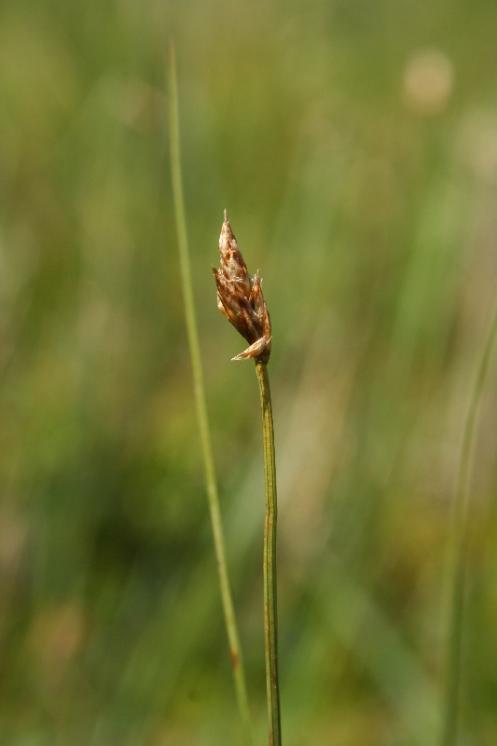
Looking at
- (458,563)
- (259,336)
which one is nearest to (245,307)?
(259,336)

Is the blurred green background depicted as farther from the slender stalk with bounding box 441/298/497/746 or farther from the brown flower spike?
the brown flower spike

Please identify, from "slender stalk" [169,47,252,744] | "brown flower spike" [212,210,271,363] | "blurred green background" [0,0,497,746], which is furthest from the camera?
"blurred green background" [0,0,497,746]

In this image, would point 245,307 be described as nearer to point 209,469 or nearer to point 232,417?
point 209,469

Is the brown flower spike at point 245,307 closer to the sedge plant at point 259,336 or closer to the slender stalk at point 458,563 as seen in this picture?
the sedge plant at point 259,336

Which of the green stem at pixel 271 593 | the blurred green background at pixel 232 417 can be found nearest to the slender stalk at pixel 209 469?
the green stem at pixel 271 593

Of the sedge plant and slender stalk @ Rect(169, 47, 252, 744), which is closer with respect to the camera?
the sedge plant

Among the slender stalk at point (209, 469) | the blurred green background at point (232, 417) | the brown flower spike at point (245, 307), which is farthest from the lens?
the blurred green background at point (232, 417)

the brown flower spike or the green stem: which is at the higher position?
the brown flower spike

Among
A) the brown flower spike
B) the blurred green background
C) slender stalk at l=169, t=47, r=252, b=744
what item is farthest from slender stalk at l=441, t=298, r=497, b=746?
the blurred green background

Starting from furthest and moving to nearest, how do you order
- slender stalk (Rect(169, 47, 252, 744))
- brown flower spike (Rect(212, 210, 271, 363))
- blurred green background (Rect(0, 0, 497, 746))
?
blurred green background (Rect(0, 0, 497, 746)) → slender stalk (Rect(169, 47, 252, 744)) → brown flower spike (Rect(212, 210, 271, 363))
